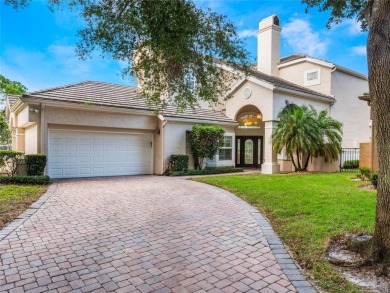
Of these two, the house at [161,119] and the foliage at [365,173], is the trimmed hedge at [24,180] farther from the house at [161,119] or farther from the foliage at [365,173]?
the foliage at [365,173]

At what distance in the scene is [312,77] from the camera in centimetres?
2030

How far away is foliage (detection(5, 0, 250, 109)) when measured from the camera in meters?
6.13

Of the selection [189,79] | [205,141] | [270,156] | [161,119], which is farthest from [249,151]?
[189,79]

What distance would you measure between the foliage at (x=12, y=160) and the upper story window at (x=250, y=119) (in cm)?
1469

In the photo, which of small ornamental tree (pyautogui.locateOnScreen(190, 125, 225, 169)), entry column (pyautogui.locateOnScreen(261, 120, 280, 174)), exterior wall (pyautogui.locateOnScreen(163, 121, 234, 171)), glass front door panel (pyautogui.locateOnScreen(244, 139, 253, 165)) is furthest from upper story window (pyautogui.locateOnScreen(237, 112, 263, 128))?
exterior wall (pyautogui.locateOnScreen(163, 121, 234, 171))

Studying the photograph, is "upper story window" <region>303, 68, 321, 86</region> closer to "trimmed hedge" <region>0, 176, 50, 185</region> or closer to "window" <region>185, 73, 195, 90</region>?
"window" <region>185, 73, 195, 90</region>

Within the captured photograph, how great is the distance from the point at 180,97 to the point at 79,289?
6.03m

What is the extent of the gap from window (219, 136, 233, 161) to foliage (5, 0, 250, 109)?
376 inches

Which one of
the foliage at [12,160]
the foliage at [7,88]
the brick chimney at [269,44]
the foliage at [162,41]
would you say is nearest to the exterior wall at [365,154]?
the foliage at [162,41]

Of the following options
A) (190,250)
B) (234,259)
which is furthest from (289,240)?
(190,250)

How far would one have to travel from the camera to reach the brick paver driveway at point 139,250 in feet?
11.5

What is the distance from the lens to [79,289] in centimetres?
332

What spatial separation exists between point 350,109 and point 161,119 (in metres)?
15.0

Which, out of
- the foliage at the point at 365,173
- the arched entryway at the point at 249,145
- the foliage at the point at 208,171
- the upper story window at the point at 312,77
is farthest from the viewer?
the arched entryway at the point at 249,145
